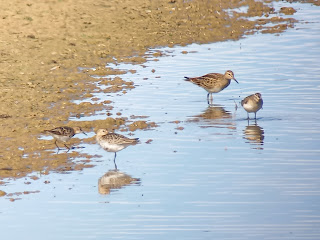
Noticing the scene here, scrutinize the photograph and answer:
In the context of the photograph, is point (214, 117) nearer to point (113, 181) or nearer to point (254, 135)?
point (254, 135)

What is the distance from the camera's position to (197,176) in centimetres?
1594

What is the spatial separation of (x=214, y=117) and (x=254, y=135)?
2.13 m

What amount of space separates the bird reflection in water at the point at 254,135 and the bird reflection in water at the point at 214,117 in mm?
535

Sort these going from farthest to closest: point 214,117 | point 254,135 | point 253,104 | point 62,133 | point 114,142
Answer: point 214,117 → point 253,104 → point 254,135 → point 62,133 → point 114,142

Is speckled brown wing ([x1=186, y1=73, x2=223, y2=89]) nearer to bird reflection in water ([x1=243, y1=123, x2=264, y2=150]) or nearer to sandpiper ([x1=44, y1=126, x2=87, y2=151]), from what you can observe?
bird reflection in water ([x1=243, y1=123, x2=264, y2=150])

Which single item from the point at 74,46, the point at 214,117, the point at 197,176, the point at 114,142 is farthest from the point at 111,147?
the point at 74,46

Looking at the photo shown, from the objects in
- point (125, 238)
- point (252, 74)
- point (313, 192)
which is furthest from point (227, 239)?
point (252, 74)

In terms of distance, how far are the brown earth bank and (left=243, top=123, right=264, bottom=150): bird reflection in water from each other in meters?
2.22

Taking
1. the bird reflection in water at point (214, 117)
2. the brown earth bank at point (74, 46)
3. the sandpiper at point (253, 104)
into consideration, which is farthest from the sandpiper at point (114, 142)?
the sandpiper at point (253, 104)

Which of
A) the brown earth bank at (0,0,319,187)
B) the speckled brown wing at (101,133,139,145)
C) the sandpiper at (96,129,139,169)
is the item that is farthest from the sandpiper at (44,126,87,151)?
the speckled brown wing at (101,133,139,145)

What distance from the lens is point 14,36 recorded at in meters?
28.4

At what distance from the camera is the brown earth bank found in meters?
18.7

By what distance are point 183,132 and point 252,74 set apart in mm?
6380

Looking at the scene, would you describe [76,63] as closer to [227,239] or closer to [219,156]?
[219,156]
